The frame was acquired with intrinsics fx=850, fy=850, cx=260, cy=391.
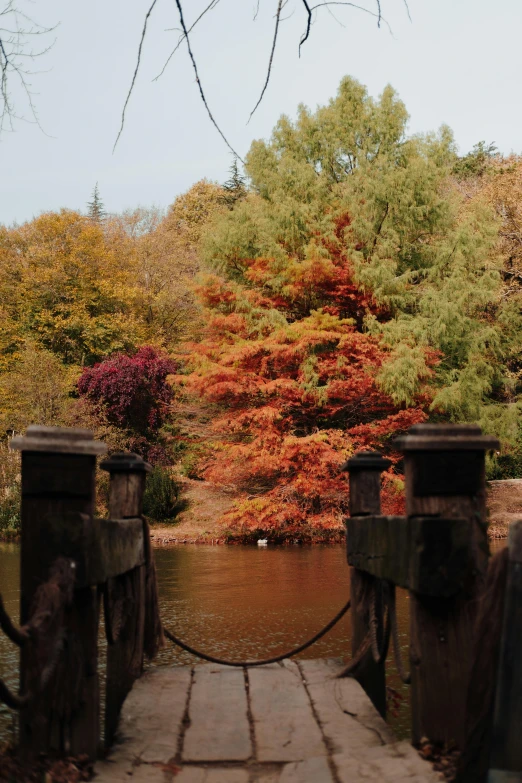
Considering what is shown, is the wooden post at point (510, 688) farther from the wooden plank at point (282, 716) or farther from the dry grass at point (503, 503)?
the dry grass at point (503, 503)

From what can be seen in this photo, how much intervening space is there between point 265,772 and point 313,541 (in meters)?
16.0

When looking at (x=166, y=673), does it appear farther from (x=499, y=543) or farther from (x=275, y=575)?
(x=499, y=543)

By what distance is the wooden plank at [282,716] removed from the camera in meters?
3.38

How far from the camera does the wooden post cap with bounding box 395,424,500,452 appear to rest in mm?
2768

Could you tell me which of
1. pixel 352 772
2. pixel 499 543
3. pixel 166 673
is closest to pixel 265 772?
pixel 352 772

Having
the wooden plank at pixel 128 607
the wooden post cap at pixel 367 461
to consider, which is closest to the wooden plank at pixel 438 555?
the wooden plank at pixel 128 607

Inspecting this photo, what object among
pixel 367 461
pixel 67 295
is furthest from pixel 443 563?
pixel 67 295

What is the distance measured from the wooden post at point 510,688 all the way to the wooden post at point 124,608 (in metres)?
2.33

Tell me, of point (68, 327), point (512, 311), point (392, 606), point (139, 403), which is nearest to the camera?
point (392, 606)

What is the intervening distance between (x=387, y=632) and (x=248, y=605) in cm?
546

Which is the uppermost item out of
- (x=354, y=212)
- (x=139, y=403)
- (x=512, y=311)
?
(x=354, y=212)

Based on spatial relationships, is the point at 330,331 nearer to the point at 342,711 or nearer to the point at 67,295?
the point at 67,295

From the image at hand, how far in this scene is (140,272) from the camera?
35.3 m

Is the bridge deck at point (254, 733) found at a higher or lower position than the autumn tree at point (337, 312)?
lower
